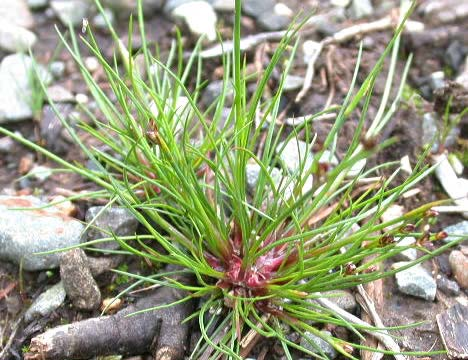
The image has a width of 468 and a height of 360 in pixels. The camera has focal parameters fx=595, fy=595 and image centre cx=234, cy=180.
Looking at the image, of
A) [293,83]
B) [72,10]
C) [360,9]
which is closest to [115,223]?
[293,83]

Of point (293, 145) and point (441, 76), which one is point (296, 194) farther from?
point (441, 76)

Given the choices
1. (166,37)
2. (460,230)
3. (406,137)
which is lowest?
(460,230)

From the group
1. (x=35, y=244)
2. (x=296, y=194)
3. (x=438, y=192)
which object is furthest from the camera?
(x=438, y=192)

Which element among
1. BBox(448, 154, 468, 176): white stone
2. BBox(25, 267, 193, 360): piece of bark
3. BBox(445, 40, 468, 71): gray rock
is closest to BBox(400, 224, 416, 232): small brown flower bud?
BBox(25, 267, 193, 360): piece of bark

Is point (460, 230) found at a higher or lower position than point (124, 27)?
lower

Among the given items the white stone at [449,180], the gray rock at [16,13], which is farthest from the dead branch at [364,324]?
the gray rock at [16,13]

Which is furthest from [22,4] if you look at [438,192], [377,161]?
[438,192]

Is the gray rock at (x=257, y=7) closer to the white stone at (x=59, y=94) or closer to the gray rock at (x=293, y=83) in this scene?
the gray rock at (x=293, y=83)

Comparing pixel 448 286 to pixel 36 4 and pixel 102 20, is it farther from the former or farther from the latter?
pixel 36 4
